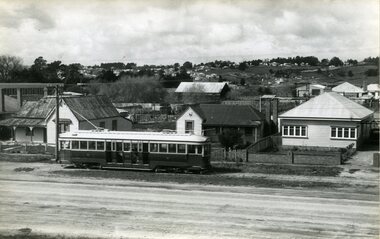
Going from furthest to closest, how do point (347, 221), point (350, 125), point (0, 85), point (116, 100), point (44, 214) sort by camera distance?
point (116, 100) < point (0, 85) < point (350, 125) < point (44, 214) < point (347, 221)

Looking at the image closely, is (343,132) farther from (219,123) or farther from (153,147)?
(153,147)

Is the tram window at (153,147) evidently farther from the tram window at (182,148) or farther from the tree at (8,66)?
the tree at (8,66)

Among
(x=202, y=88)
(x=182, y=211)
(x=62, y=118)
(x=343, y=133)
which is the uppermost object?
(x=202, y=88)

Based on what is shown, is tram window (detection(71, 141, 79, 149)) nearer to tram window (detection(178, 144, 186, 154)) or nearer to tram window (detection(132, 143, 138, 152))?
tram window (detection(132, 143, 138, 152))

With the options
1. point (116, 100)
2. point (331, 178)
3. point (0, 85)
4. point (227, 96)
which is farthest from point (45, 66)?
point (331, 178)

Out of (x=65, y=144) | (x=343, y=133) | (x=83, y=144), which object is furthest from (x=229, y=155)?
(x=65, y=144)

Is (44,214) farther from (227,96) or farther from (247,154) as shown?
(227,96)

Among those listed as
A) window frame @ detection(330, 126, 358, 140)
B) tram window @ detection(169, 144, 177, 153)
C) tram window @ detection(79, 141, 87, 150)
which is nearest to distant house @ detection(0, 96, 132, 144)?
tram window @ detection(79, 141, 87, 150)
